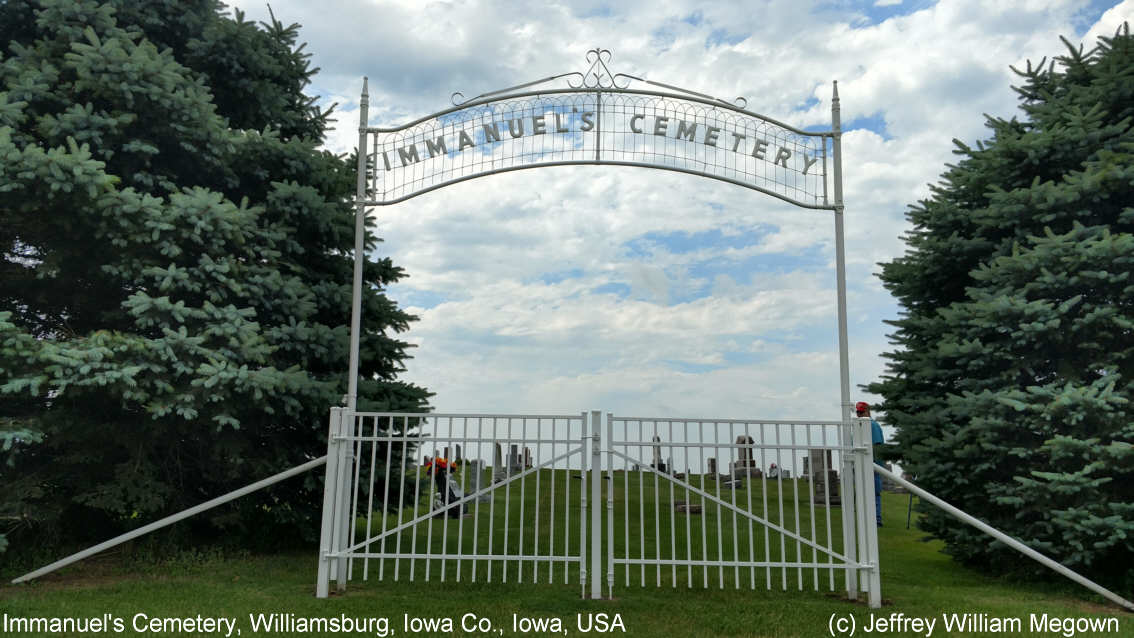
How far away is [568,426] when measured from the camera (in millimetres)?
5785

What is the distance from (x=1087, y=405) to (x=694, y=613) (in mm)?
3721

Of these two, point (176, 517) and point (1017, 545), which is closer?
point (1017, 545)

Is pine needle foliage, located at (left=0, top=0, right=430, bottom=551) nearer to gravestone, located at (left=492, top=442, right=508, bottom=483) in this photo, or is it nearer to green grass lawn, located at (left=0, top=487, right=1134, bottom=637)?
green grass lawn, located at (left=0, top=487, right=1134, bottom=637)

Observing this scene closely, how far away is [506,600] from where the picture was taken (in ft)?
18.6

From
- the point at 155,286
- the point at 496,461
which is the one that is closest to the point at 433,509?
the point at 496,461

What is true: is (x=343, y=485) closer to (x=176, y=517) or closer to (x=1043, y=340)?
(x=176, y=517)

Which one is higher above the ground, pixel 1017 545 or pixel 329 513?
pixel 329 513

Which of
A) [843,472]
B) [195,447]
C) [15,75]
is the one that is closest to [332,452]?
[195,447]

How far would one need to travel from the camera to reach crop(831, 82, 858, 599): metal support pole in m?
5.88

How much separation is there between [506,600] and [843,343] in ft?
10.8

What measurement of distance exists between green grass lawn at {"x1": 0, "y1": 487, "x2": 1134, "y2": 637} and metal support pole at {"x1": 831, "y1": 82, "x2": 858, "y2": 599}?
46 cm

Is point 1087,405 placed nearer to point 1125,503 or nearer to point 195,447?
point 1125,503

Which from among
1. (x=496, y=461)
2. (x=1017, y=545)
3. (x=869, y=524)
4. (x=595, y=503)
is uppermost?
(x=496, y=461)

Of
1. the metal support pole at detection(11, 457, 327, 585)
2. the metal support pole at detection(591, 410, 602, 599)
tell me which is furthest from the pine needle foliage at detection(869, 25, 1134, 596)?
the metal support pole at detection(11, 457, 327, 585)
